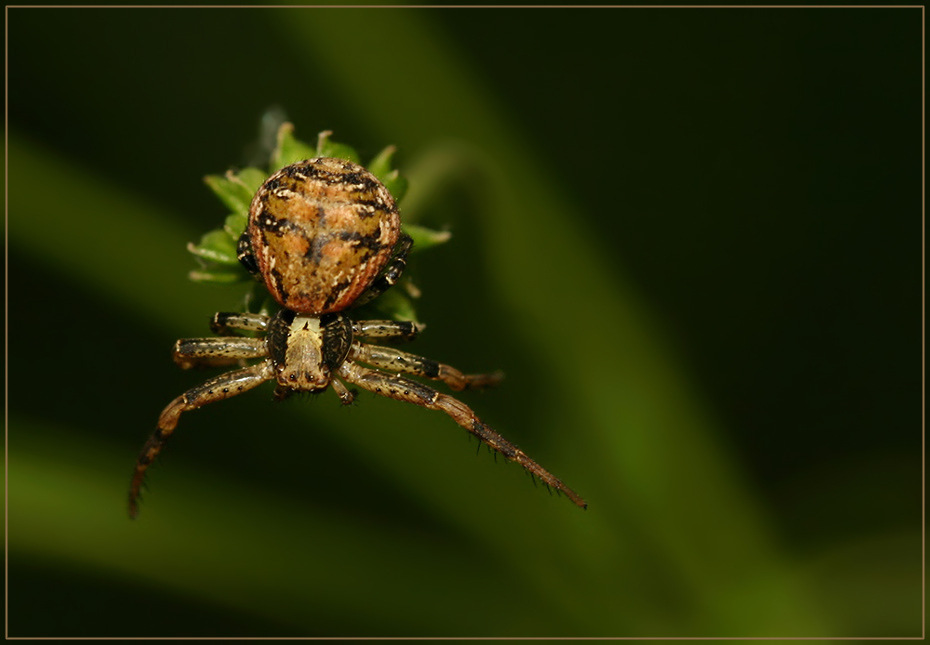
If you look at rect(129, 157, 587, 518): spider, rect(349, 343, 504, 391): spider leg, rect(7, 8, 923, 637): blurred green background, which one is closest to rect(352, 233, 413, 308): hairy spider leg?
rect(129, 157, 587, 518): spider

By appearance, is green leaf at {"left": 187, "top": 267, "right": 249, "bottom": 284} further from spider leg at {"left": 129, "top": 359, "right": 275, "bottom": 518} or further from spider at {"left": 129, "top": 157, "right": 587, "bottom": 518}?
spider leg at {"left": 129, "top": 359, "right": 275, "bottom": 518}

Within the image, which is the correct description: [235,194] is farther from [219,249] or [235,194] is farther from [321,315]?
[321,315]

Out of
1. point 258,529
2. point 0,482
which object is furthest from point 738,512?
point 0,482

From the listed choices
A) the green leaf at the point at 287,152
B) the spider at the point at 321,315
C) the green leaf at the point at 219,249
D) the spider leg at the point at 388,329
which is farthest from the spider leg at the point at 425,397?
the green leaf at the point at 287,152

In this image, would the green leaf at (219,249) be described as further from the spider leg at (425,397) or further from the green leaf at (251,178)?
the spider leg at (425,397)

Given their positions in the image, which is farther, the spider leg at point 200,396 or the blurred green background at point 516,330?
the blurred green background at point 516,330

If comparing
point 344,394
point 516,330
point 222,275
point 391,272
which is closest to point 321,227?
point 391,272
